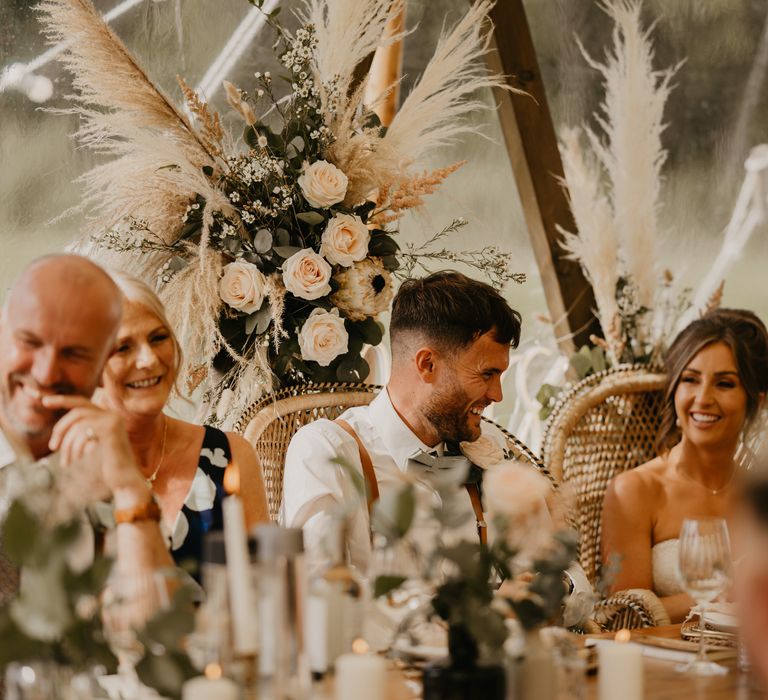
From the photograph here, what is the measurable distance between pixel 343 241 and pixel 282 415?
454 millimetres

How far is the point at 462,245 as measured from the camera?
405 centimetres

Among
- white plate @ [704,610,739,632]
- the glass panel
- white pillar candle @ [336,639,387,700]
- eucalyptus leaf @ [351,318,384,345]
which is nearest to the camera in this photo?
white pillar candle @ [336,639,387,700]

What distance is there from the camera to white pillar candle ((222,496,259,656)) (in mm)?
1114

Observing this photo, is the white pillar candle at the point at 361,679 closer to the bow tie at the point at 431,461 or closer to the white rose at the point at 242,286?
the bow tie at the point at 431,461

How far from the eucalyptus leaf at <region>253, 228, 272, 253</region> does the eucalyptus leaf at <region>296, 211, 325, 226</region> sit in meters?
0.09

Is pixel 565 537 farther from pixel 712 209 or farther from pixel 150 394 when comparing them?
pixel 712 209

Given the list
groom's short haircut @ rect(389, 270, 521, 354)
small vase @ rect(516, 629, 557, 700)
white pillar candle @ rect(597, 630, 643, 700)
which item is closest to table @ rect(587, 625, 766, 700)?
white pillar candle @ rect(597, 630, 643, 700)

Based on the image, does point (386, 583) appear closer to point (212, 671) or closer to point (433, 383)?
point (212, 671)

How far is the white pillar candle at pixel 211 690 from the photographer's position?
3.48ft

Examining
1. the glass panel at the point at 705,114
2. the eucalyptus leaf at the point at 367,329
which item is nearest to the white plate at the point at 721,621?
the eucalyptus leaf at the point at 367,329

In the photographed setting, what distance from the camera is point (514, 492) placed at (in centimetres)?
132

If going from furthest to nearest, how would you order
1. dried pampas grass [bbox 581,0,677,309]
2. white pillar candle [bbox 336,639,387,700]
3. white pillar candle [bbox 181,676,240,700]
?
dried pampas grass [bbox 581,0,677,309], white pillar candle [bbox 336,639,387,700], white pillar candle [bbox 181,676,240,700]

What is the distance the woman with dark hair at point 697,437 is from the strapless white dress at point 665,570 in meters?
0.01

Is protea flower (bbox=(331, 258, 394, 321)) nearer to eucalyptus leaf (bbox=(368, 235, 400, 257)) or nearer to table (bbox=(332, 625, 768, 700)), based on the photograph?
eucalyptus leaf (bbox=(368, 235, 400, 257))
